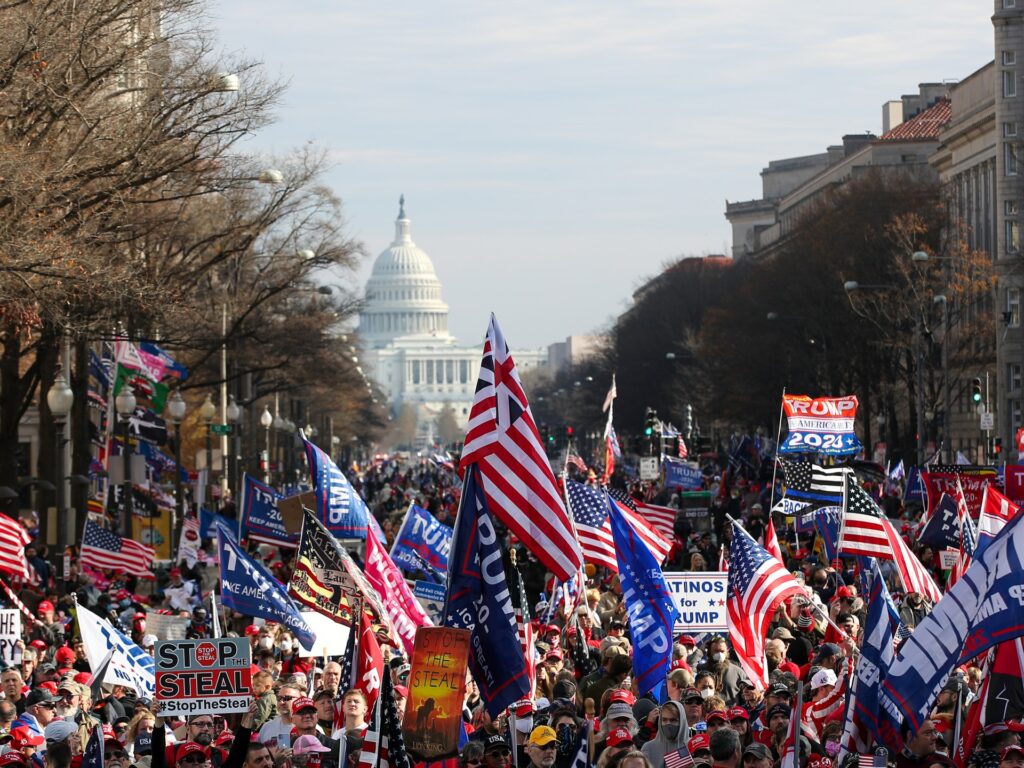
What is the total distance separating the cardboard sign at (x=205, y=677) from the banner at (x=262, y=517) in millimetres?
14716

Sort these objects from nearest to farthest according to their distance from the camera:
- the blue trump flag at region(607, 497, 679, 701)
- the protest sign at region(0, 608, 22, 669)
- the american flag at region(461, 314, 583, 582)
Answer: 1. the american flag at region(461, 314, 583, 582)
2. the blue trump flag at region(607, 497, 679, 701)
3. the protest sign at region(0, 608, 22, 669)

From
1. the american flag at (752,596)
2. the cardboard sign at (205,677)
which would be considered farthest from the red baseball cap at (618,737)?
the american flag at (752,596)

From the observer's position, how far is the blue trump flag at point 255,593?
17.7 metres

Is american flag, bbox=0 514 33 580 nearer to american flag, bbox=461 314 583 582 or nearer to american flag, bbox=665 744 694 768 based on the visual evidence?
american flag, bbox=461 314 583 582

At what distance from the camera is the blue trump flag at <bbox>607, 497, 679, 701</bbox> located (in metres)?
16.1

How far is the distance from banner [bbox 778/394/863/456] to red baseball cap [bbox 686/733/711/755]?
2097 centimetres

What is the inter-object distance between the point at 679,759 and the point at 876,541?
8062 mm

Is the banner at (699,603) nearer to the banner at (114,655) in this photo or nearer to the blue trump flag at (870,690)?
the banner at (114,655)

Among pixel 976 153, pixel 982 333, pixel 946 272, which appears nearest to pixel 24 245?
pixel 946 272

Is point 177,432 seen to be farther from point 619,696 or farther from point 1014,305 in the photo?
point 1014,305

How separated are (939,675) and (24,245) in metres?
13.2

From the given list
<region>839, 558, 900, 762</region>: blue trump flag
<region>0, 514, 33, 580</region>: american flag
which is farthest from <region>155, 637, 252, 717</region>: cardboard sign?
<region>0, 514, 33, 580</region>: american flag

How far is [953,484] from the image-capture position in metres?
28.3

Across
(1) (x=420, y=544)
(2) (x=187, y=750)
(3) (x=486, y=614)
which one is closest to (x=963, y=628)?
(3) (x=486, y=614)
